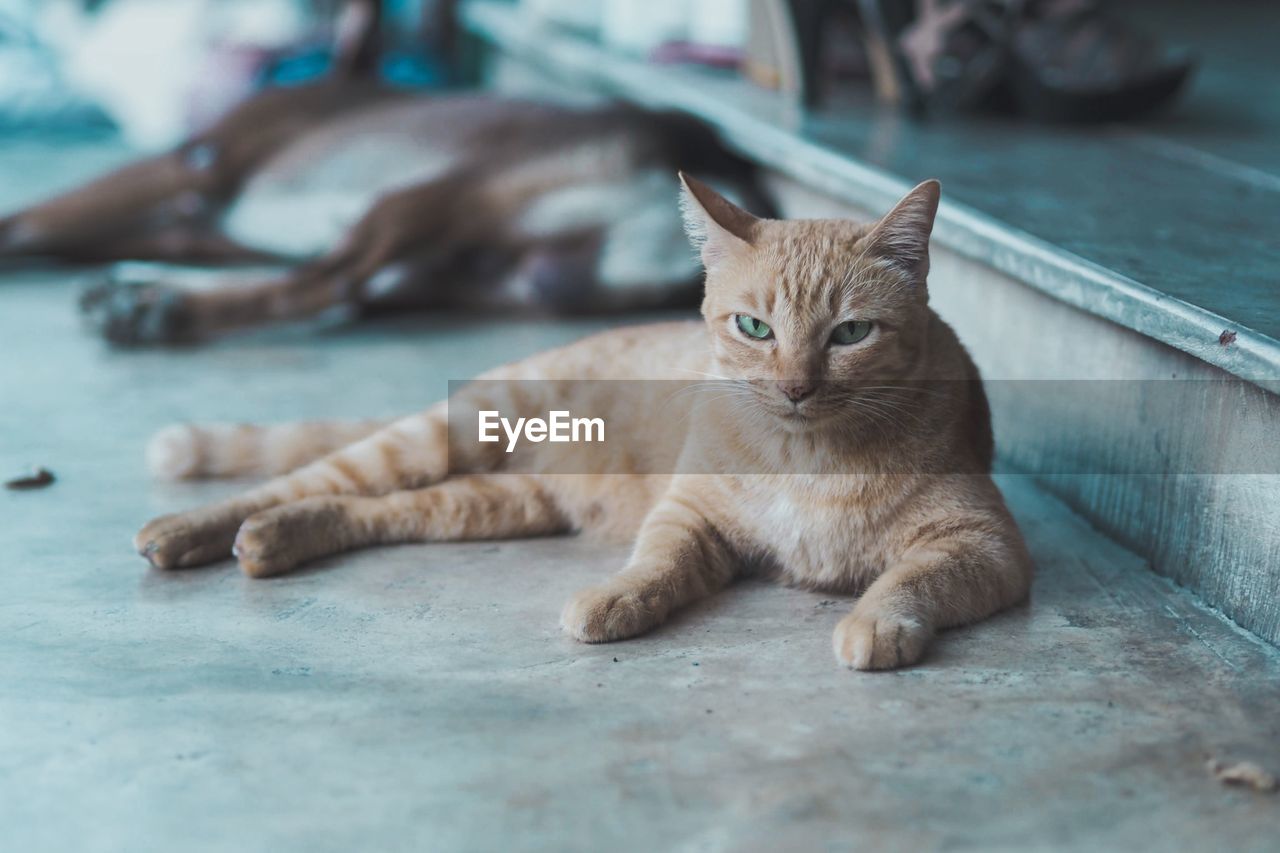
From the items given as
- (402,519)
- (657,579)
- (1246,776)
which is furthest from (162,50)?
(1246,776)

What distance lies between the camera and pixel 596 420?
2703 mm

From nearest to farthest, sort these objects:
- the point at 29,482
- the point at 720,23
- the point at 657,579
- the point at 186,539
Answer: the point at 657,579 → the point at 186,539 → the point at 29,482 → the point at 720,23

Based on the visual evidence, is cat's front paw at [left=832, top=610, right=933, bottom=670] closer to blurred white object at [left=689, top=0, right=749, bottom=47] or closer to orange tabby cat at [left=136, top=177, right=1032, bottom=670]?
orange tabby cat at [left=136, top=177, right=1032, bottom=670]

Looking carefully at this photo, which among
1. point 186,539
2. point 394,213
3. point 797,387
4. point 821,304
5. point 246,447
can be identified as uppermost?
point 394,213

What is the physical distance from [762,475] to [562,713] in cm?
61

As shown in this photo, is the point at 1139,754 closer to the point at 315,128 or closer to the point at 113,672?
the point at 113,672

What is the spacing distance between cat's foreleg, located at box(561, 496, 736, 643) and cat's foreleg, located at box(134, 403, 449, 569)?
501 mm

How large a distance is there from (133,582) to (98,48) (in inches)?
237

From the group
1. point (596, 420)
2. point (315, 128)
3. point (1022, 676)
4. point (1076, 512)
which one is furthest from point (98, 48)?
point (1022, 676)

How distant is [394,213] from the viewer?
4.25 meters

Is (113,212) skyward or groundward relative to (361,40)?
groundward

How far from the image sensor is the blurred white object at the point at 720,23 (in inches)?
232

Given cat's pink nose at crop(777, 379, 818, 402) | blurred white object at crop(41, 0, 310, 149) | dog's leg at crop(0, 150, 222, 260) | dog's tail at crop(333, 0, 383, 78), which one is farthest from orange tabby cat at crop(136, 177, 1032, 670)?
blurred white object at crop(41, 0, 310, 149)

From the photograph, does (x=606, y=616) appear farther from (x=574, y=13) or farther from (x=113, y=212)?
(x=574, y=13)
